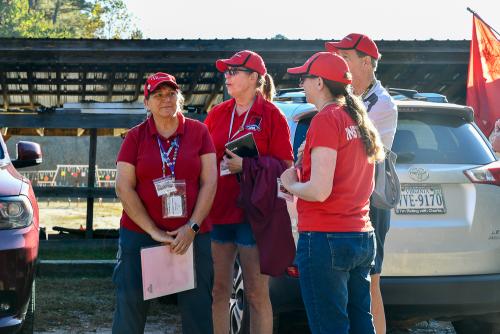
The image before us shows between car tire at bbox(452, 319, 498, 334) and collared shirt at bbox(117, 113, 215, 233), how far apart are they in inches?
103

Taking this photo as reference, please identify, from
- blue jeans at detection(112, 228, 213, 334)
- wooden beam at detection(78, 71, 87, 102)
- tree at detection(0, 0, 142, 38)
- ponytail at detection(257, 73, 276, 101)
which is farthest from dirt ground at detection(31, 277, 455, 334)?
tree at detection(0, 0, 142, 38)

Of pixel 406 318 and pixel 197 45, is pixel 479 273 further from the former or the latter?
pixel 197 45

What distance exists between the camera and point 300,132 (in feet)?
19.8

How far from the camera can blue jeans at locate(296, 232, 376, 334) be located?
14.2 ft

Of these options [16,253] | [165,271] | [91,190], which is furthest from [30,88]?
[165,271]

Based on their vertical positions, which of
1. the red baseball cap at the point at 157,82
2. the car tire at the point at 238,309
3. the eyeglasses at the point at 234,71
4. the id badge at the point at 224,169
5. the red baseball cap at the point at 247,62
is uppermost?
the red baseball cap at the point at 247,62

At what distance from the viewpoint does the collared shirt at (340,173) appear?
4344 mm

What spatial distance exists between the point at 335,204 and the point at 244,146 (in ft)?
3.84

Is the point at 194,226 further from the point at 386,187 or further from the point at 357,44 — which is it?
the point at 357,44

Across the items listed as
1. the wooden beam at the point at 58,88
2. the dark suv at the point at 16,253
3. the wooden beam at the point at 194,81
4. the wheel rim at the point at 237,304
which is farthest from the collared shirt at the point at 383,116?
the wooden beam at the point at 58,88

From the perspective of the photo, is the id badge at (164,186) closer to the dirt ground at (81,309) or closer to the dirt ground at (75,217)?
the dirt ground at (81,309)

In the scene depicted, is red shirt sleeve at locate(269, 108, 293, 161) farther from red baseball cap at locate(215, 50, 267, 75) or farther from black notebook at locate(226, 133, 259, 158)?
red baseball cap at locate(215, 50, 267, 75)

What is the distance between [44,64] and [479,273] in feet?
29.6

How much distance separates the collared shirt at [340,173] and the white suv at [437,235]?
1.23 m
